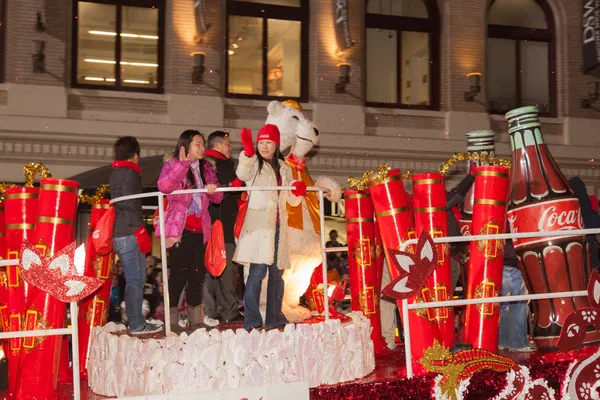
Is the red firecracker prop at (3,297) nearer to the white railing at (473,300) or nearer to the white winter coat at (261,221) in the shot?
the white winter coat at (261,221)

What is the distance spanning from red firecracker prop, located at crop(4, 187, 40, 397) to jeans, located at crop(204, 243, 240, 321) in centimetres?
178

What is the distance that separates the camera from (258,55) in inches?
533

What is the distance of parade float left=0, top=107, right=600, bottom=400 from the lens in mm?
4016

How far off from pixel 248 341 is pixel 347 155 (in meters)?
9.15

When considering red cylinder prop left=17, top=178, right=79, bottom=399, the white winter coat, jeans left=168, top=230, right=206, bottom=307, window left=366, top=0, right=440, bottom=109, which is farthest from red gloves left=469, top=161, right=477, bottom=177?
window left=366, top=0, right=440, bottom=109

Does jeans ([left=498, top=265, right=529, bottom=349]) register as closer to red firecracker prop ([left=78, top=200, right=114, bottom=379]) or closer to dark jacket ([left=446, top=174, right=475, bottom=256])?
dark jacket ([left=446, top=174, right=475, bottom=256])

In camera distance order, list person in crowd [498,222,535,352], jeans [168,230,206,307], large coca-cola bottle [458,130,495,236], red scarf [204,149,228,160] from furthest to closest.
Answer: red scarf [204,149,228,160]
large coca-cola bottle [458,130,495,236]
person in crowd [498,222,535,352]
jeans [168,230,206,307]

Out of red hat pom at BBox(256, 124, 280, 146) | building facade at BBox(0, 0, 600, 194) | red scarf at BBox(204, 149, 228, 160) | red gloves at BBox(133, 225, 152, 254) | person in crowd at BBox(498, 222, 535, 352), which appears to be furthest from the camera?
building facade at BBox(0, 0, 600, 194)

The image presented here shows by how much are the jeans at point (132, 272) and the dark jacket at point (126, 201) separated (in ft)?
0.22

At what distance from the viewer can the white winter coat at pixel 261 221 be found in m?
4.68

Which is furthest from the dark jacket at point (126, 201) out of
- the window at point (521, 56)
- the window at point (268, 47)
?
the window at point (521, 56)

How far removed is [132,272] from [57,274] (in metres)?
1.19

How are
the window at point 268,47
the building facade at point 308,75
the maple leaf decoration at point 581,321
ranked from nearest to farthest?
1. the maple leaf decoration at point 581,321
2. the building facade at point 308,75
3. the window at point 268,47

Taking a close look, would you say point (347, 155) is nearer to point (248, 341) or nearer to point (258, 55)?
point (258, 55)
